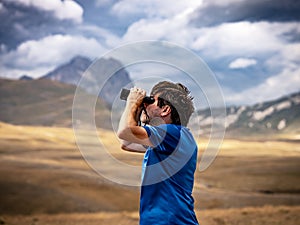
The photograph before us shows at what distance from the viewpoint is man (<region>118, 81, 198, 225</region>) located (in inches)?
137

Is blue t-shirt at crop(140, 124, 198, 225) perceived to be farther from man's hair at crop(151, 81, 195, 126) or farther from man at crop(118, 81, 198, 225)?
man's hair at crop(151, 81, 195, 126)

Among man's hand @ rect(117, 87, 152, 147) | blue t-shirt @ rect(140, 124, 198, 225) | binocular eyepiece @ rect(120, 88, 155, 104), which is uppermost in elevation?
binocular eyepiece @ rect(120, 88, 155, 104)

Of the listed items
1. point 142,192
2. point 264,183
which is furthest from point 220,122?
point 264,183

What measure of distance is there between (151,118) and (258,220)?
19.2 metres

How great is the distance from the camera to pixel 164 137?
3.52m

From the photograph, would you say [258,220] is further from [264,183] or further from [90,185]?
[264,183]

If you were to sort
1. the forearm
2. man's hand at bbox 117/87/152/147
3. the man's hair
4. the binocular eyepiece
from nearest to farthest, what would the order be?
Result: man's hand at bbox 117/87/152/147
the binocular eyepiece
the man's hair
the forearm

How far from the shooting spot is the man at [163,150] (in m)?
3.47

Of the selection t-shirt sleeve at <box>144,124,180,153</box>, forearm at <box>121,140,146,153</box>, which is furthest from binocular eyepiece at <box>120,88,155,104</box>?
forearm at <box>121,140,146,153</box>

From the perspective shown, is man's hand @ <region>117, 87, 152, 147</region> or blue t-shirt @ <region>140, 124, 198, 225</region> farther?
blue t-shirt @ <region>140, 124, 198, 225</region>

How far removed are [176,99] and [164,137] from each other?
1.45 feet

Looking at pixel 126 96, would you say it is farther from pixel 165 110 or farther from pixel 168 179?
pixel 168 179

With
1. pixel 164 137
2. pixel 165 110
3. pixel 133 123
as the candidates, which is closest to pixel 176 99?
pixel 165 110

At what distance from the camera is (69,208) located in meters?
25.0
